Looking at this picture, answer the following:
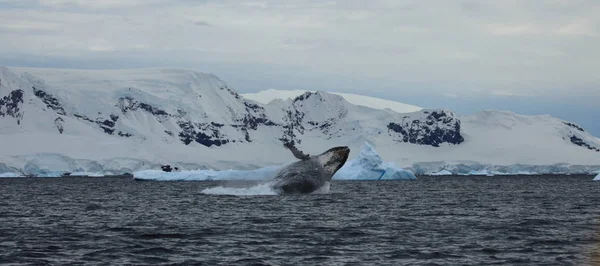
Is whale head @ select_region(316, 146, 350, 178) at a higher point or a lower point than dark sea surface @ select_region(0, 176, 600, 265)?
higher

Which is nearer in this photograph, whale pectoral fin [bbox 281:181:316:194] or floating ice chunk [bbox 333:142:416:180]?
whale pectoral fin [bbox 281:181:316:194]

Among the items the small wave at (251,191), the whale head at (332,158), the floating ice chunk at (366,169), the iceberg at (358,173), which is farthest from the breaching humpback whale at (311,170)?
the floating ice chunk at (366,169)

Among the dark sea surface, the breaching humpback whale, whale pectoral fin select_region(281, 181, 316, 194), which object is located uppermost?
the breaching humpback whale

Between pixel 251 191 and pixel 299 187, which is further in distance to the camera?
pixel 251 191

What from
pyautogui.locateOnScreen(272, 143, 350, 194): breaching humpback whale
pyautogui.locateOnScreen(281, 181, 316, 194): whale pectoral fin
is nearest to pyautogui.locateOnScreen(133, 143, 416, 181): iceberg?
pyautogui.locateOnScreen(281, 181, 316, 194): whale pectoral fin

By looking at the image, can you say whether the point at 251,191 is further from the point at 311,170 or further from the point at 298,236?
the point at 298,236

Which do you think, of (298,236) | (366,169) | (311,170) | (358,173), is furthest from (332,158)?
(358,173)

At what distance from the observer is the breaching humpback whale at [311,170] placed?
188 feet

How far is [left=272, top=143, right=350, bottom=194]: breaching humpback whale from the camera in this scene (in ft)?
188

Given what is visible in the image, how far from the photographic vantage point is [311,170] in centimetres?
5759

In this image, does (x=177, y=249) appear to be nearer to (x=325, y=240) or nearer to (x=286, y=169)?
(x=325, y=240)

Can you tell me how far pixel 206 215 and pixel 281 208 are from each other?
6.34 metres

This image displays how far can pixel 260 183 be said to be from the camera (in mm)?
68938

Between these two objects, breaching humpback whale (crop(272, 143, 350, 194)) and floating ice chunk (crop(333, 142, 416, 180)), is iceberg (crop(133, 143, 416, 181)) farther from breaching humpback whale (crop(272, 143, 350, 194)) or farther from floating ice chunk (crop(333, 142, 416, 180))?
breaching humpback whale (crop(272, 143, 350, 194))
